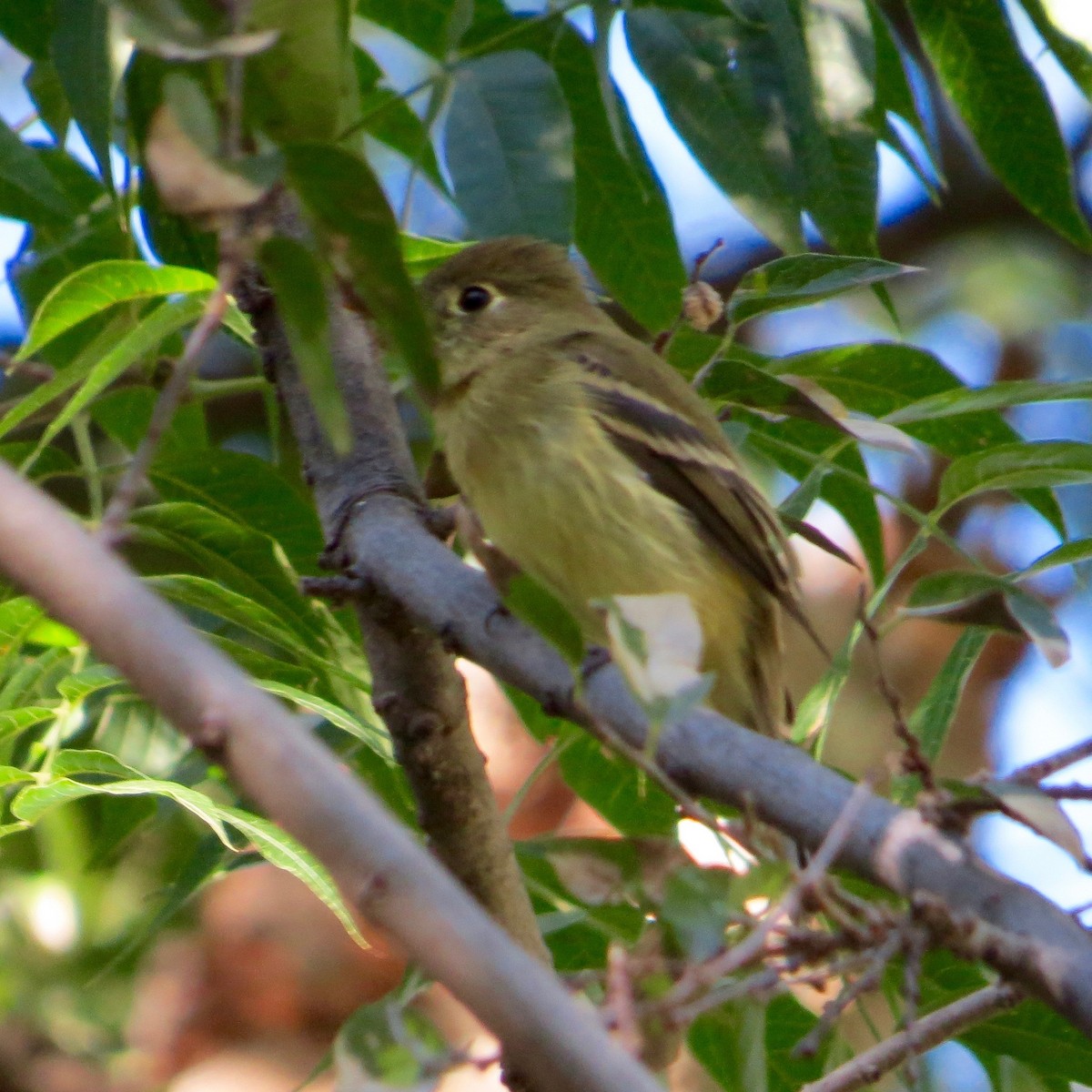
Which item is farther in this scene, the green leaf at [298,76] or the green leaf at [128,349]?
the green leaf at [128,349]

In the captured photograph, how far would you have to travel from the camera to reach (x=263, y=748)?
125cm

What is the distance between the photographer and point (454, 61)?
2.95 metres

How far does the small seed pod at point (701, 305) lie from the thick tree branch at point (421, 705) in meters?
0.67

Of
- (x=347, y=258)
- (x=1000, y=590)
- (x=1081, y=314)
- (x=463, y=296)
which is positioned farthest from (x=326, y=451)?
(x=1081, y=314)

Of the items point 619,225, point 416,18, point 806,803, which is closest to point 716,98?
point 619,225

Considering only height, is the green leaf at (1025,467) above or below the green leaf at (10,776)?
above

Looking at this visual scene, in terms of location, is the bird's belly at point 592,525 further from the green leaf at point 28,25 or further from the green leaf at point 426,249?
the green leaf at point 28,25

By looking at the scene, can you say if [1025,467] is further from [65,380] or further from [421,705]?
[65,380]

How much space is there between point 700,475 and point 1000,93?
1.02 metres

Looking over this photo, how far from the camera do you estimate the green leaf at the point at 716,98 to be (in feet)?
9.92

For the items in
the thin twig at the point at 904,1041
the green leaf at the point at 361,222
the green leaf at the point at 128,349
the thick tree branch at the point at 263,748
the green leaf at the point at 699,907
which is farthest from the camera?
the green leaf at the point at 128,349

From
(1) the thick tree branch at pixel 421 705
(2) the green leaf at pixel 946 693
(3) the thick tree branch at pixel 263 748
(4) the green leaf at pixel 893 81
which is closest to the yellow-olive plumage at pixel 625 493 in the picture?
(2) the green leaf at pixel 946 693

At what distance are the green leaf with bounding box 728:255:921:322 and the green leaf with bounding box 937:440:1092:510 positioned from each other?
36 cm

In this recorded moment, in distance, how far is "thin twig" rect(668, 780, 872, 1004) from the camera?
5.07 feet
